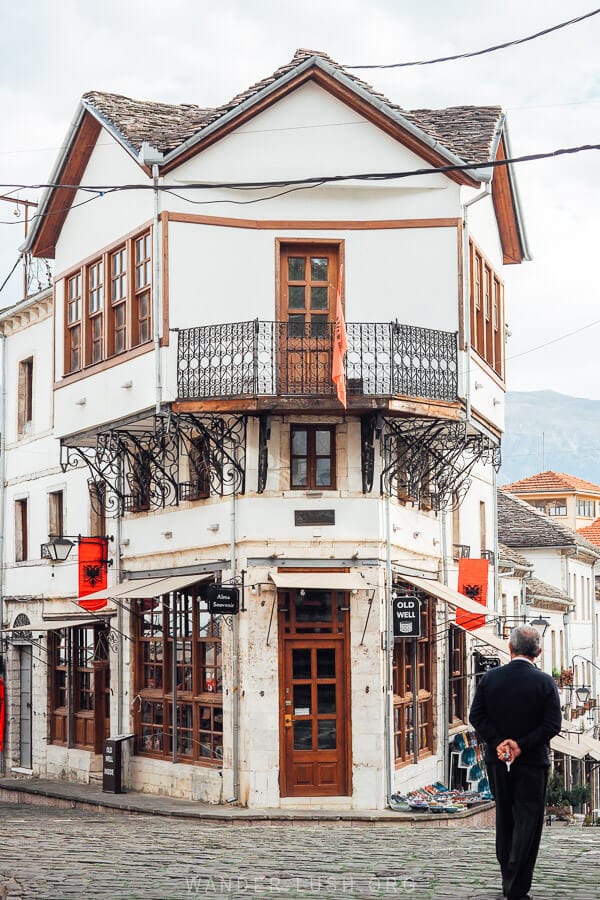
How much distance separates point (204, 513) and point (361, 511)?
2706 millimetres

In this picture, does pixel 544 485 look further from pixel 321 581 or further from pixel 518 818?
pixel 518 818

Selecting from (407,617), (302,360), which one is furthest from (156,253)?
(407,617)

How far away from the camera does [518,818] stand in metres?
9.29

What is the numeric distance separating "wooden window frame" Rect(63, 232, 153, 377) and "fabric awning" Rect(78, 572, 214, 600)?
384cm

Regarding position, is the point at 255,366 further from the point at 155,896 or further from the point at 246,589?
the point at 155,896

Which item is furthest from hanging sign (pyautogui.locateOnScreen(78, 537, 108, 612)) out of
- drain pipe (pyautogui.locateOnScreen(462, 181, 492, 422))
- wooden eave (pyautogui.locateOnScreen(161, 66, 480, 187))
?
drain pipe (pyautogui.locateOnScreen(462, 181, 492, 422))

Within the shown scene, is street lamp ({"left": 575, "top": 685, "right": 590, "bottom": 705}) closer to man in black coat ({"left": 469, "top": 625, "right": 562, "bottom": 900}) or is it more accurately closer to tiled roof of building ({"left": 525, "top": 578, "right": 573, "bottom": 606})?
tiled roof of building ({"left": 525, "top": 578, "right": 573, "bottom": 606})

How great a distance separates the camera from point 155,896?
10.5 metres

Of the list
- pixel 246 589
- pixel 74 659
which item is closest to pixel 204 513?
pixel 246 589

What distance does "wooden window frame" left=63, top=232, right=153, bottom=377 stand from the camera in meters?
24.9

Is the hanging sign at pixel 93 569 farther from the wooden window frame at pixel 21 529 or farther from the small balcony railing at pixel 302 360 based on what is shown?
the wooden window frame at pixel 21 529

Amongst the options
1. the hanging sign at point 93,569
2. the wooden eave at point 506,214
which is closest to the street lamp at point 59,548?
the hanging sign at point 93,569

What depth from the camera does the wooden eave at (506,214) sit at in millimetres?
27281

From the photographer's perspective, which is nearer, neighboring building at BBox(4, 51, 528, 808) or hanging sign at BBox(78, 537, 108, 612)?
neighboring building at BBox(4, 51, 528, 808)
